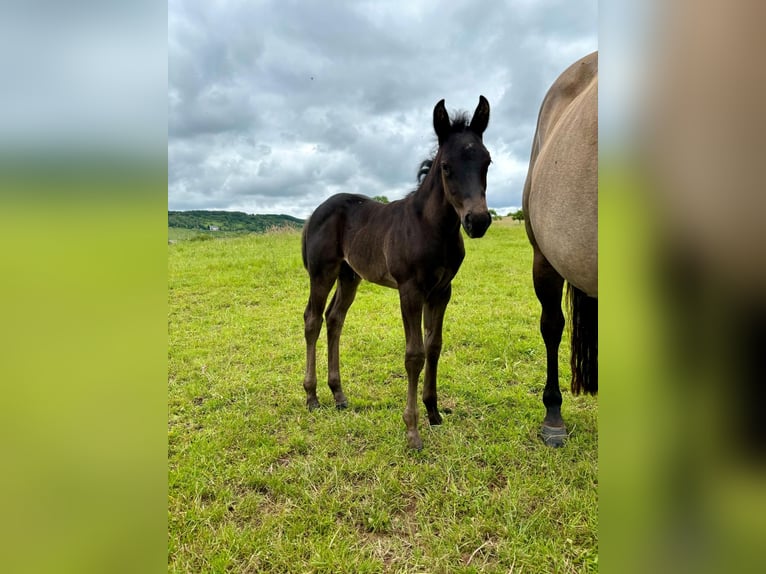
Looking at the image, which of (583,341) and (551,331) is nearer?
(583,341)

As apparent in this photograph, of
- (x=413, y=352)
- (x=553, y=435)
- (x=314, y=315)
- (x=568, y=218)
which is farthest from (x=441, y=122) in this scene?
(x=553, y=435)

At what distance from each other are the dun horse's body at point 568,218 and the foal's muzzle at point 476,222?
293 mm

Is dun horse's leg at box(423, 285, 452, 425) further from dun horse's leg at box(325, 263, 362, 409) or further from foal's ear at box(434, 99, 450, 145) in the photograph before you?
foal's ear at box(434, 99, 450, 145)

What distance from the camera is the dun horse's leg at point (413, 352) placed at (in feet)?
9.85

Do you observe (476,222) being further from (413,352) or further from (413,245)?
(413,352)

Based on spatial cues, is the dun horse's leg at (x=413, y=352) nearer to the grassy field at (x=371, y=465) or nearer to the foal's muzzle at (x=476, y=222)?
the grassy field at (x=371, y=465)

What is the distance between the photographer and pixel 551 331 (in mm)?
3352

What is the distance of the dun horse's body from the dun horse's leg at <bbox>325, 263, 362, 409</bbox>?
5.44ft
